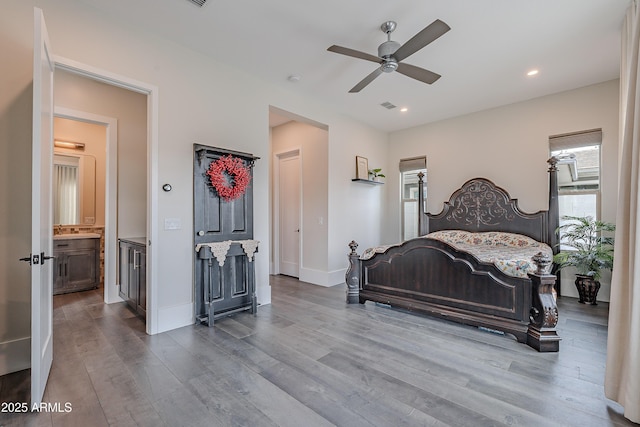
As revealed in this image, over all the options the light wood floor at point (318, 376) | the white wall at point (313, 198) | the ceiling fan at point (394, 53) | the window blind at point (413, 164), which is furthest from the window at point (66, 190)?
the window blind at point (413, 164)

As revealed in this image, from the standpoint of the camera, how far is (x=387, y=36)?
9.79 feet

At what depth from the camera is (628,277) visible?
177 cm

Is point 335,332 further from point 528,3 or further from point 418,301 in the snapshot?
point 528,3

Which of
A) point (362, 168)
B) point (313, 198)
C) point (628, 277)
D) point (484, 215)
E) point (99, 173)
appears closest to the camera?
point (628, 277)

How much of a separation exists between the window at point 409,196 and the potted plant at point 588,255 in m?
2.50

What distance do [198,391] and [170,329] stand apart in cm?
132

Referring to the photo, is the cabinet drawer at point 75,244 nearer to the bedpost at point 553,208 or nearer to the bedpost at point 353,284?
the bedpost at point 353,284

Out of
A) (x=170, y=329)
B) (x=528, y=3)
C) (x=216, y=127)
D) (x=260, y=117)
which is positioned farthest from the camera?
(x=260, y=117)

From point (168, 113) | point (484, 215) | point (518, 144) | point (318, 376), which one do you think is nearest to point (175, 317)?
→ point (318, 376)

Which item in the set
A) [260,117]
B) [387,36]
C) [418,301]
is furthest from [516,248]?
[260,117]

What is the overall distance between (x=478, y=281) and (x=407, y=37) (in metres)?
2.72

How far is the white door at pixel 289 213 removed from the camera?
19.0ft

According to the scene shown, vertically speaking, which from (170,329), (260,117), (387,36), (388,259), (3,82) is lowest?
(170,329)

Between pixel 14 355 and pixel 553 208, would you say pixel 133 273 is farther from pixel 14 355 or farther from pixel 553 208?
pixel 553 208
